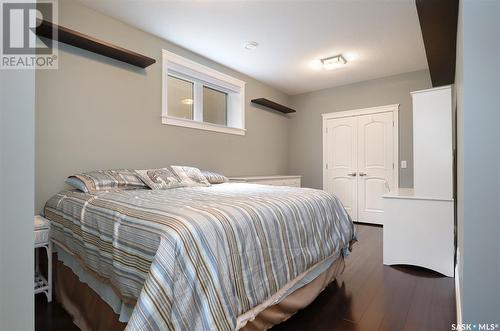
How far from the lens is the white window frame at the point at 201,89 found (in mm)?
3180

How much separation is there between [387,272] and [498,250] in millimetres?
1641

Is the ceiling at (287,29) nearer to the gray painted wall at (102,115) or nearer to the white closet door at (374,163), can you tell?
the gray painted wall at (102,115)

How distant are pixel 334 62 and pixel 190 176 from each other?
8.66ft

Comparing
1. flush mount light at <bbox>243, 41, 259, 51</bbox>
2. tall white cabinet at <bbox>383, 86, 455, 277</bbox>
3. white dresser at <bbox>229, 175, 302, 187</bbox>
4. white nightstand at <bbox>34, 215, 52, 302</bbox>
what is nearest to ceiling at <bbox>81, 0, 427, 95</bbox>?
flush mount light at <bbox>243, 41, 259, 51</bbox>

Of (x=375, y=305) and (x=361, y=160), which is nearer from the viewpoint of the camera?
(x=375, y=305)

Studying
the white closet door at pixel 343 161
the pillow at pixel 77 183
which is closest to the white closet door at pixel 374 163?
the white closet door at pixel 343 161

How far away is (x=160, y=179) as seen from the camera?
2473mm

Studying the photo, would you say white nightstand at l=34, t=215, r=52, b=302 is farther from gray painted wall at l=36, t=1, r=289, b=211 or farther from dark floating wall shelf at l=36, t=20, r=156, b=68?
dark floating wall shelf at l=36, t=20, r=156, b=68

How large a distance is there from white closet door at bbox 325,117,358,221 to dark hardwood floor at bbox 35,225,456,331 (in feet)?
7.54

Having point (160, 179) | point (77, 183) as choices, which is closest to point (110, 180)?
point (77, 183)

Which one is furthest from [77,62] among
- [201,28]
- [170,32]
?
[201,28]

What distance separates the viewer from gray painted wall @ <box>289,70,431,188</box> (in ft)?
14.0

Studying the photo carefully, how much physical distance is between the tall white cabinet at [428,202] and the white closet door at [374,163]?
74.5 inches

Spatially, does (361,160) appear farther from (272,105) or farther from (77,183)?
(77,183)
